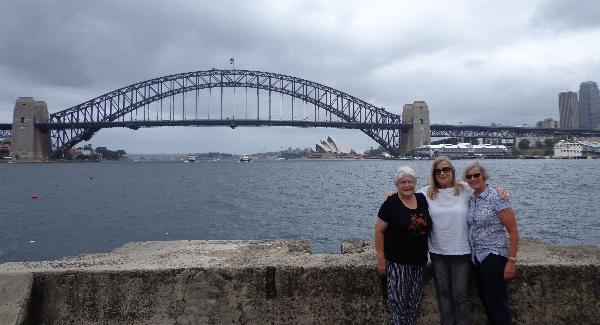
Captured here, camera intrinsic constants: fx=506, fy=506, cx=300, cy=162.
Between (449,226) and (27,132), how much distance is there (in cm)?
9774

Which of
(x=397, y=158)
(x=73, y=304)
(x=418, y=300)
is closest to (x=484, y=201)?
(x=418, y=300)

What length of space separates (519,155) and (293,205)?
109251 millimetres

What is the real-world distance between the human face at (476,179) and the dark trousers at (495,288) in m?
0.34

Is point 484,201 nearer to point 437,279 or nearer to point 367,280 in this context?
point 437,279

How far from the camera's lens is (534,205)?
66.0 ft

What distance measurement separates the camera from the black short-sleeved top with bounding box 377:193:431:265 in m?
2.46

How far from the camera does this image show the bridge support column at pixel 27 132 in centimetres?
8744

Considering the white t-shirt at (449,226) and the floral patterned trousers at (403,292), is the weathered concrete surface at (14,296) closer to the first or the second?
the floral patterned trousers at (403,292)

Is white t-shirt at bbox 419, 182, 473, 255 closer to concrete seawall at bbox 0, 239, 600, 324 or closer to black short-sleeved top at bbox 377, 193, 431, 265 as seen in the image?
black short-sleeved top at bbox 377, 193, 431, 265

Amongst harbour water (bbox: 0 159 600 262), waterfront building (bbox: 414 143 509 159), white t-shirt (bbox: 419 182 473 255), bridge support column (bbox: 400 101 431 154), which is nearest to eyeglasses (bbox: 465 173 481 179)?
white t-shirt (bbox: 419 182 473 255)

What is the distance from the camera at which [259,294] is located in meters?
2.56

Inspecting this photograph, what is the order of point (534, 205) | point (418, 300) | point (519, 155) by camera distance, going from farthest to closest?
point (519, 155) → point (534, 205) → point (418, 300)

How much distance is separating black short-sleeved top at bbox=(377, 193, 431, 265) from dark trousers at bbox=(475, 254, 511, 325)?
0.98 feet

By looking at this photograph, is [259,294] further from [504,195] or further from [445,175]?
[504,195]
